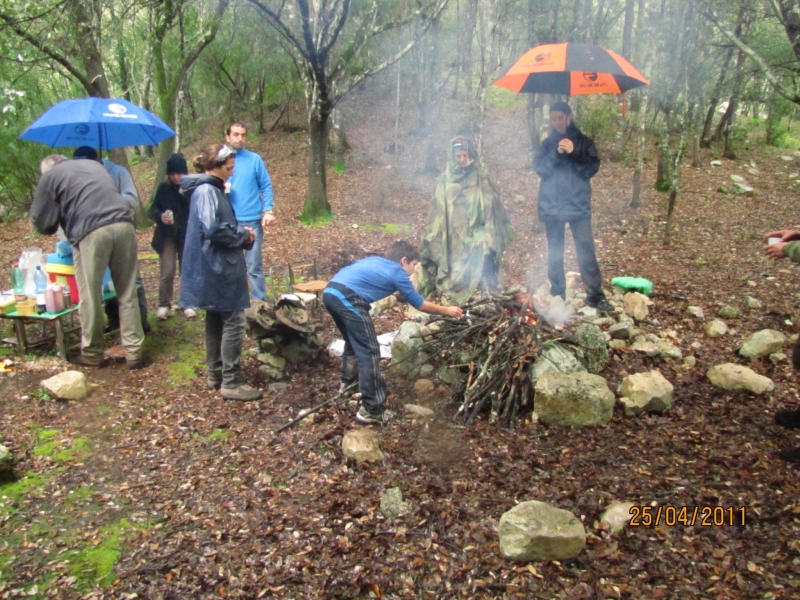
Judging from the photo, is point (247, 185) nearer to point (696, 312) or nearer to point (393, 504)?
point (393, 504)

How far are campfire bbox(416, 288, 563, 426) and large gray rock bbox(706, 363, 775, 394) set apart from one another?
1256 mm

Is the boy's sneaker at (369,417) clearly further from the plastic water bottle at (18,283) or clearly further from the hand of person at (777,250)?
the plastic water bottle at (18,283)

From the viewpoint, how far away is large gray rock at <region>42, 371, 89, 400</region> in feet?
13.1

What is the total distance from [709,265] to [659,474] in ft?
18.3

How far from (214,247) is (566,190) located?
323cm

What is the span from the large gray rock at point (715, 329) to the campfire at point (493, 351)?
1.86m

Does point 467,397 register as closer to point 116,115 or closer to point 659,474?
point 659,474

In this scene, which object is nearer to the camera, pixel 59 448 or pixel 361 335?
pixel 59 448

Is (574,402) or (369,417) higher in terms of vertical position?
(574,402)

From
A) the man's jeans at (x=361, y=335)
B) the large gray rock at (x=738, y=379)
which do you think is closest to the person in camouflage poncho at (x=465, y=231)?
Result: the man's jeans at (x=361, y=335)

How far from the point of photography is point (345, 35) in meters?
13.9

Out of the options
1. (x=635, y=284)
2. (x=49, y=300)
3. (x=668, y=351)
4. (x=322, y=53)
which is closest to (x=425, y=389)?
(x=668, y=351)

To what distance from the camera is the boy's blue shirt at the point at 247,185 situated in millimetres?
5352

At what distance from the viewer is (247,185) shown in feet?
17.6
